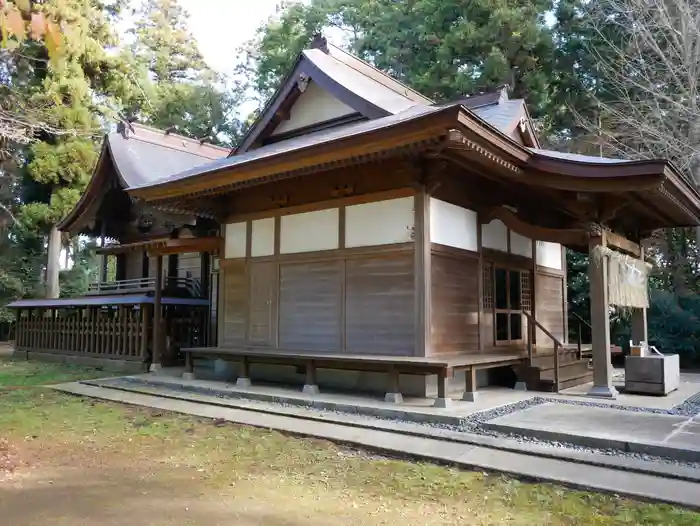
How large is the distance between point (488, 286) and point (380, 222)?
2083 millimetres

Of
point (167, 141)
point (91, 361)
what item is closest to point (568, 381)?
point (91, 361)

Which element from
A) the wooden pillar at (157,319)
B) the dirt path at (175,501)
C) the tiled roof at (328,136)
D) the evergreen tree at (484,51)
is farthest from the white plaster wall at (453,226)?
the evergreen tree at (484,51)

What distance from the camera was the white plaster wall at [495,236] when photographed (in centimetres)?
A: 847

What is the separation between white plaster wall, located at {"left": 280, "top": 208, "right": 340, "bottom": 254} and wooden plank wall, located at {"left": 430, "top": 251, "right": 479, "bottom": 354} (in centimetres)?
169

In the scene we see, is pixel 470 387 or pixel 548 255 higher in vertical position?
pixel 548 255

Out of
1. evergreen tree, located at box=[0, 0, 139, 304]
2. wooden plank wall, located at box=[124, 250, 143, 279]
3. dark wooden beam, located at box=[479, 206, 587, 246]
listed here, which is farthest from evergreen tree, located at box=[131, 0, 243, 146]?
dark wooden beam, located at box=[479, 206, 587, 246]

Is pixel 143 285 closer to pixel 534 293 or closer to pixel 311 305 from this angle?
pixel 311 305

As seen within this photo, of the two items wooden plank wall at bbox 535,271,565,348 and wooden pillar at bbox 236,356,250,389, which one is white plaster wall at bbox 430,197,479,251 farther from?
wooden pillar at bbox 236,356,250,389

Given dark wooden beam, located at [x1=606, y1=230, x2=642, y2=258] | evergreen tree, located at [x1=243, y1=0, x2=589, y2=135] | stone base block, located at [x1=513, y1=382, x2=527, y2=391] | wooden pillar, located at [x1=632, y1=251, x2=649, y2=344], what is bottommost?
stone base block, located at [x1=513, y1=382, x2=527, y2=391]

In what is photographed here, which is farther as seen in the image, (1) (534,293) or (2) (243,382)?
(1) (534,293)

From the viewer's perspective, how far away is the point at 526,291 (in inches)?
372

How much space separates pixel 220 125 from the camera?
2756 centimetres

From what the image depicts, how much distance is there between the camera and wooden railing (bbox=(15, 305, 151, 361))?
11.8 m

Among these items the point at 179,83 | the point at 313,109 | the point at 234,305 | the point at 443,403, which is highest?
the point at 179,83
